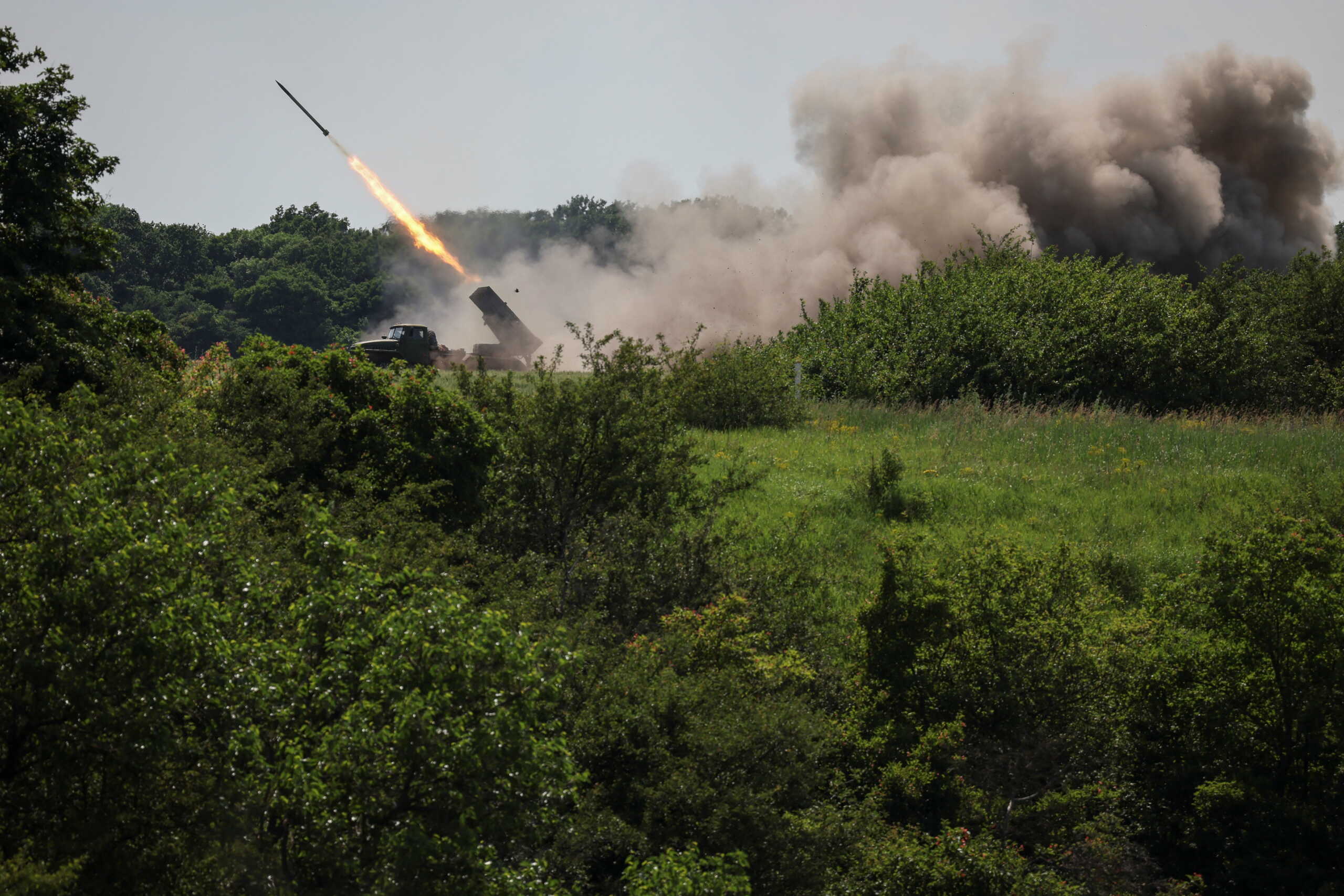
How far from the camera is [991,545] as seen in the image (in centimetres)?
1431

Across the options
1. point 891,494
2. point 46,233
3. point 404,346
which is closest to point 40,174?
point 46,233

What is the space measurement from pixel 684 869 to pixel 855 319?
31244 mm

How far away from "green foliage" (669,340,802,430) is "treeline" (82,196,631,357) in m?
48.0

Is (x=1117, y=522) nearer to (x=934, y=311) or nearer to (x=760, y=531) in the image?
(x=760, y=531)

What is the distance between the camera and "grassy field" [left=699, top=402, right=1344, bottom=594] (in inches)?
749

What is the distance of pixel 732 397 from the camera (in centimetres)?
2903

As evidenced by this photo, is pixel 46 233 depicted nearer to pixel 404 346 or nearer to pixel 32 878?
pixel 32 878

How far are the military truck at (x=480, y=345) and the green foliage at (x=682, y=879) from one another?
32619 millimetres

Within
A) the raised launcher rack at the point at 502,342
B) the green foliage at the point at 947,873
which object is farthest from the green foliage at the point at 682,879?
the raised launcher rack at the point at 502,342

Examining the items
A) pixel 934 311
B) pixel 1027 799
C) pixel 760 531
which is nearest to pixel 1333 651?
pixel 1027 799

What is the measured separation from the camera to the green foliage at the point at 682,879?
804 centimetres

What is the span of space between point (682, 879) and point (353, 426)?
11351mm

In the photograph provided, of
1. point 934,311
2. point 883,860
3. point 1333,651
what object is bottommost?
point 883,860

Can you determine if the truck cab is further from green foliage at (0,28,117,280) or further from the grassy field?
green foliage at (0,28,117,280)
